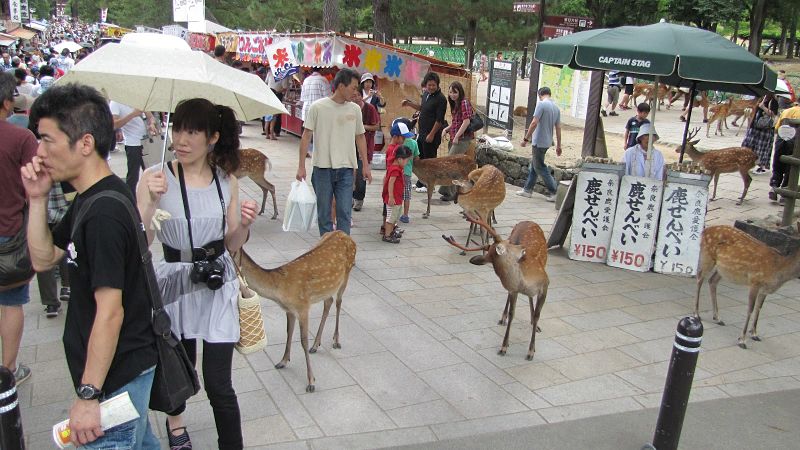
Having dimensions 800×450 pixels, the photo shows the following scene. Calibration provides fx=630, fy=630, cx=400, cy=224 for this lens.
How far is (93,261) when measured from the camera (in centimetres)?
204

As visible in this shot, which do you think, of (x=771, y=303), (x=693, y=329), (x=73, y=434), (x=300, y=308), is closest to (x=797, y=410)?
(x=693, y=329)

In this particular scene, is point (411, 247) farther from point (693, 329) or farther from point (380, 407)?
point (693, 329)

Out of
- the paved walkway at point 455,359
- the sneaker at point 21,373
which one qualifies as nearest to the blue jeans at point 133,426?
the paved walkway at point 455,359

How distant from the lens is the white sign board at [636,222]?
708 centimetres

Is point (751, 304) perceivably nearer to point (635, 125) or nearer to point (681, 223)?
point (681, 223)

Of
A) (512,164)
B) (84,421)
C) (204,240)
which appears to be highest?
(204,240)

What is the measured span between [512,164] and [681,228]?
5.06 metres

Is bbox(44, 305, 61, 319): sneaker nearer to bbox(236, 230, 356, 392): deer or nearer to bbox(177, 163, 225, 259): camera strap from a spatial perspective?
bbox(236, 230, 356, 392): deer

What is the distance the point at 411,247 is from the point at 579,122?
1377cm

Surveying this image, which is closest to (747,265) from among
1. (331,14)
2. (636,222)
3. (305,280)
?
(636,222)

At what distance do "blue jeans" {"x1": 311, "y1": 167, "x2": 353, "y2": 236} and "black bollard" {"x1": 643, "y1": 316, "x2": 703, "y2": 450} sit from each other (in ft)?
12.1

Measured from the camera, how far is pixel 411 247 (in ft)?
24.9

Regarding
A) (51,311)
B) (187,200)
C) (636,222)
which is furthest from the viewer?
(636,222)

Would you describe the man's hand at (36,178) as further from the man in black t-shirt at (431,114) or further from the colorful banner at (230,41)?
the colorful banner at (230,41)
